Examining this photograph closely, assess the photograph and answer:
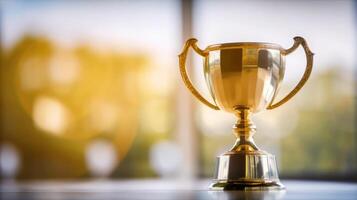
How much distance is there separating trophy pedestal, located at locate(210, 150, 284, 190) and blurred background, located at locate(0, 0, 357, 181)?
10.1ft

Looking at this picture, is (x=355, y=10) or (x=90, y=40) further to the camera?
(x=90, y=40)

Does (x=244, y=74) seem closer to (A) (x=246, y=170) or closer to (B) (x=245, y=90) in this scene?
(B) (x=245, y=90)

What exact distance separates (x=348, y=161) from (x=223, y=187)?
319cm

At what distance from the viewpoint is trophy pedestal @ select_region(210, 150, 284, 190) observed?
2.73ft

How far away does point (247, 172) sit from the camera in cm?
84

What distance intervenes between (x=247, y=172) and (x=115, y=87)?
11.3 ft

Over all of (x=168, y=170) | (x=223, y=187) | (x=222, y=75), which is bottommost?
(x=168, y=170)

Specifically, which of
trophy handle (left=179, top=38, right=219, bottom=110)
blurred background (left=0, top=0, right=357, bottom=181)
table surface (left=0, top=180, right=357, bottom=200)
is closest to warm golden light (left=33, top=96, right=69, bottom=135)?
blurred background (left=0, top=0, right=357, bottom=181)

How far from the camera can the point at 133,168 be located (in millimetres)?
4188

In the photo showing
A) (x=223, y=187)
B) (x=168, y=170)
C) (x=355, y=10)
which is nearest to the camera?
(x=223, y=187)

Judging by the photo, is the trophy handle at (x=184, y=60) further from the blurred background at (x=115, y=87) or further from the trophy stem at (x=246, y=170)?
the blurred background at (x=115, y=87)

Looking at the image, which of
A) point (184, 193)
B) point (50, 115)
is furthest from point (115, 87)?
point (184, 193)

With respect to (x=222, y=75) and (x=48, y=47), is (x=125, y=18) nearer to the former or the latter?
(x=48, y=47)

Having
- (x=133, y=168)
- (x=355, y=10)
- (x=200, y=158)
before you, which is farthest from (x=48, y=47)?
(x=355, y=10)
